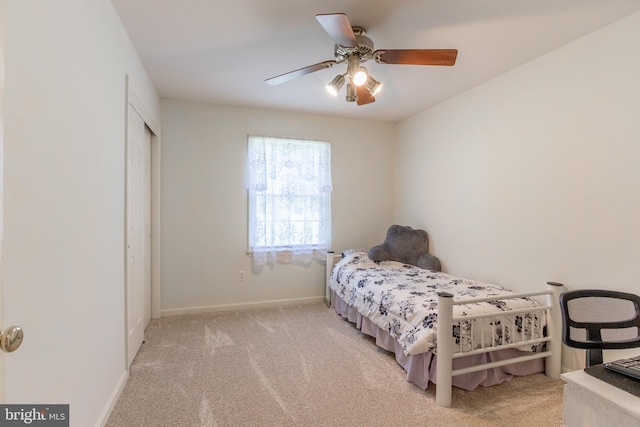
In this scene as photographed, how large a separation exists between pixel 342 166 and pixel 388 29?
2157 mm

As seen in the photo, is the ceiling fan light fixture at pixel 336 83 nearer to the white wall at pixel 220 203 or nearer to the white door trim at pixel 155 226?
the white wall at pixel 220 203

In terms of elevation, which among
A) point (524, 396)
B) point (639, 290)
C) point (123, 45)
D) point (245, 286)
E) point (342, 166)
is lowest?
point (524, 396)

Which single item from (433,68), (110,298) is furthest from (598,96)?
(110,298)

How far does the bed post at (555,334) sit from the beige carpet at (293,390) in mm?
98

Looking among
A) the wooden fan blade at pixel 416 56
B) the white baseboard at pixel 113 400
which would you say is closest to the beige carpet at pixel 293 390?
the white baseboard at pixel 113 400

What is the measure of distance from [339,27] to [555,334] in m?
2.58

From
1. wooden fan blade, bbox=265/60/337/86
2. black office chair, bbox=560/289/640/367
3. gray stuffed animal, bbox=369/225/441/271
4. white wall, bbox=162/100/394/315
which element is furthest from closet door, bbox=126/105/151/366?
black office chair, bbox=560/289/640/367

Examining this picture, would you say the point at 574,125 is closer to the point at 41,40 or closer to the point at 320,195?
the point at 320,195

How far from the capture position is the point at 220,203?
3.62 metres

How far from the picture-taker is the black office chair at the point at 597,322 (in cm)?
119

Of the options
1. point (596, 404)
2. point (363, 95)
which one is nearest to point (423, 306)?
point (596, 404)

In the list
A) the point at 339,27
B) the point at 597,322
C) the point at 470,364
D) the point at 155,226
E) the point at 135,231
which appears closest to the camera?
the point at 597,322

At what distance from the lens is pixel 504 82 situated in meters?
2.71

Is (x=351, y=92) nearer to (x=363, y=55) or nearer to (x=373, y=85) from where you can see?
(x=373, y=85)
